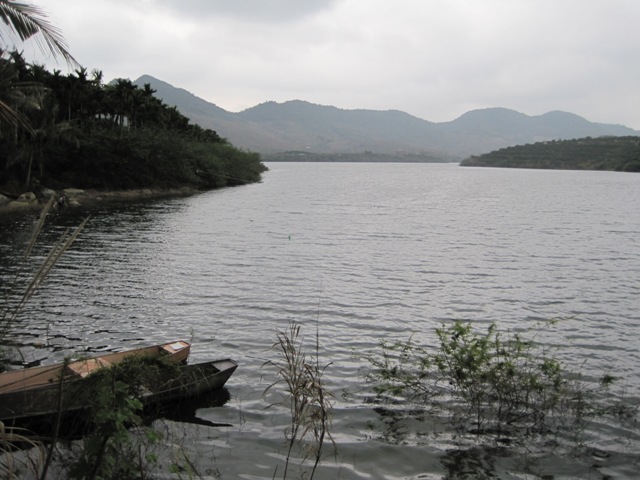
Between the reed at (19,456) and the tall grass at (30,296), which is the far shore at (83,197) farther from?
the tall grass at (30,296)

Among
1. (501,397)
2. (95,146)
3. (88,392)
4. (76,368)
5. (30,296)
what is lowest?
(501,397)

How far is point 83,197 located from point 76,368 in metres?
54.7

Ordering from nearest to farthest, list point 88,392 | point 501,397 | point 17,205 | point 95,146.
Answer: point 88,392, point 501,397, point 17,205, point 95,146

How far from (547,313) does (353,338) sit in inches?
300

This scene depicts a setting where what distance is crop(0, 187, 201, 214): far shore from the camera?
4928 centimetres

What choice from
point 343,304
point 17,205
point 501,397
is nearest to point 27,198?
point 17,205

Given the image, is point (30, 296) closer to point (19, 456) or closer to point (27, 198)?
point (19, 456)

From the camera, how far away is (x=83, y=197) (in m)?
60.8

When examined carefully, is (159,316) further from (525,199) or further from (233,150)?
(233,150)

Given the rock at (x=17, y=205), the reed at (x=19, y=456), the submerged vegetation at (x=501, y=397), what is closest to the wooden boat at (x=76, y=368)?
the reed at (x=19, y=456)

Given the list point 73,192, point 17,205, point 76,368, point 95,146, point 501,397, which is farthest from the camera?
point 95,146

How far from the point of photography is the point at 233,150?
110062 millimetres

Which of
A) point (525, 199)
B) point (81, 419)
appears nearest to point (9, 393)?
point (81, 419)

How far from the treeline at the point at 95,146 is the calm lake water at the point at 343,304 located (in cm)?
1567
